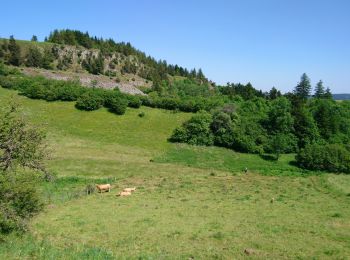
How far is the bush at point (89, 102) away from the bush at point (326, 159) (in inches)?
1590

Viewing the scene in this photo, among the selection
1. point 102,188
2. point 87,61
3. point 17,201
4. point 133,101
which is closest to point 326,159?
point 102,188

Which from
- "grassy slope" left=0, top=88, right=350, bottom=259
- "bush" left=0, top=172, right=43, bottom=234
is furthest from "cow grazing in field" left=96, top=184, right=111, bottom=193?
"bush" left=0, top=172, right=43, bottom=234

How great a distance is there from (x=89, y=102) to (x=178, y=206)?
51.5 m

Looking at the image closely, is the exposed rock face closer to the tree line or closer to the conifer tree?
the tree line

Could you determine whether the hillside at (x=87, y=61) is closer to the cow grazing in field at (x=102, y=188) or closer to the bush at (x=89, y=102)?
the bush at (x=89, y=102)

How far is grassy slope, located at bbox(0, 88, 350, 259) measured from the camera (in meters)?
21.2

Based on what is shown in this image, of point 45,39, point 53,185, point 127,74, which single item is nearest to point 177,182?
point 53,185

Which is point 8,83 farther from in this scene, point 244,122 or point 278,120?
point 278,120

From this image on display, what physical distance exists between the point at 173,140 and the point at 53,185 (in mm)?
33111

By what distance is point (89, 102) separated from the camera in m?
79.5

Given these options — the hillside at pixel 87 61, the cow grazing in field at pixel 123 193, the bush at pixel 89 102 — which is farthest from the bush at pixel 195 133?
the hillside at pixel 87 61

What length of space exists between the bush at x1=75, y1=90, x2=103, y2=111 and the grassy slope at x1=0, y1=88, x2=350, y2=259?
28.6 feet

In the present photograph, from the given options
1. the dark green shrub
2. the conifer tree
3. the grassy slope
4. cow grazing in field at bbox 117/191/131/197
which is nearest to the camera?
the grassy slope

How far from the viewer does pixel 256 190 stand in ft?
140
